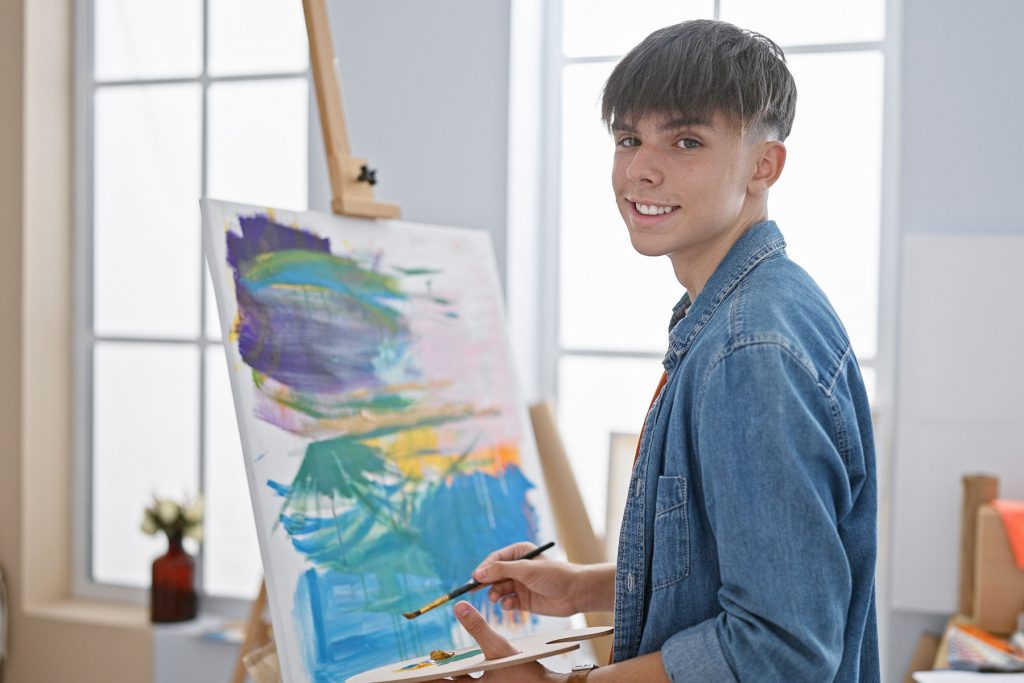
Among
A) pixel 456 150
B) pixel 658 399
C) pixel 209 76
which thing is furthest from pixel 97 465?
pixel 658 399

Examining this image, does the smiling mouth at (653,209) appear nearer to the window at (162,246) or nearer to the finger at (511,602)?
the finger at (511,602)

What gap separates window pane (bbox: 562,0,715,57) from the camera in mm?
2537

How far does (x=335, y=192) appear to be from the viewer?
1.75 m

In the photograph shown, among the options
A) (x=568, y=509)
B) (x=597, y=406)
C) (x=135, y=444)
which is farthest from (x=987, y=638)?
(x=135, y=444)

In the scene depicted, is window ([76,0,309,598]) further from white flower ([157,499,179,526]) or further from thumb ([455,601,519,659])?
thumb ([455,601,519,659])

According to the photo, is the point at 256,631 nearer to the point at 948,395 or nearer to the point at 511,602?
the point at 511,602

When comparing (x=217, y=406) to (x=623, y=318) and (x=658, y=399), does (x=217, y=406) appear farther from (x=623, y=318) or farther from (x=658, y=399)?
(x=658, y=399)

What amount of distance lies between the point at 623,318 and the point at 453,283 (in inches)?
33.0

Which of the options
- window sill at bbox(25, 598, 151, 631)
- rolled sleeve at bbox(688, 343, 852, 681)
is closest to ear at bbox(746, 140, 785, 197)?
rolled sleeve at bbox(688, 343, 852, 681)

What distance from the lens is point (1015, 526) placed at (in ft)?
6.55

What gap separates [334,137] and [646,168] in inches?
33.5

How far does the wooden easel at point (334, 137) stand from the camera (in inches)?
68.5

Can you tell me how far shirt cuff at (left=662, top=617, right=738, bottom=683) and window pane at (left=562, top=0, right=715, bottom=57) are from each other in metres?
1.92

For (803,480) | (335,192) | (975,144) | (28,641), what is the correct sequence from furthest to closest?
(28,641), (975,144), (335,192), (803,480)
